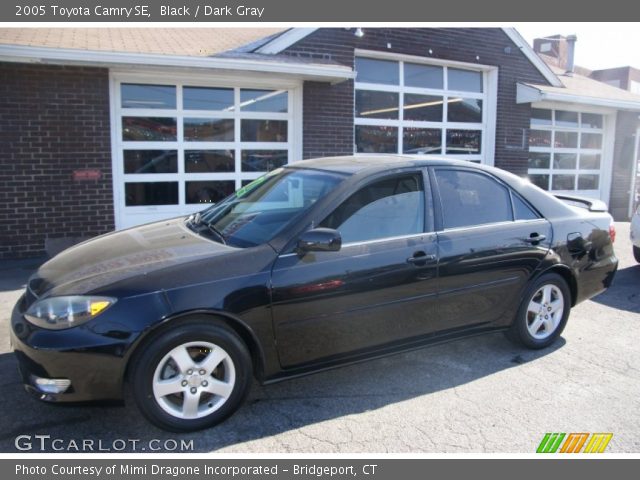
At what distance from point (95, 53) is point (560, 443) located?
6.79m

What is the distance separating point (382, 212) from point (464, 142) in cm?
805

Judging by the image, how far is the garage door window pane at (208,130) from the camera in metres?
8.27

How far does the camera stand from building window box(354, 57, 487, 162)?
386 inches

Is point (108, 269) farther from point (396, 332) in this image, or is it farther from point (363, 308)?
point (396, 332)

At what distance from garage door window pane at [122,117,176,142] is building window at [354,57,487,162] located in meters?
3.36

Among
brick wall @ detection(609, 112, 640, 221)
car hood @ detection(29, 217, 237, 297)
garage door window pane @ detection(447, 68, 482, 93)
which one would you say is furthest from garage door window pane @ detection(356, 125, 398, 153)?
brick wall @ detection(609, 112, 640, 221)

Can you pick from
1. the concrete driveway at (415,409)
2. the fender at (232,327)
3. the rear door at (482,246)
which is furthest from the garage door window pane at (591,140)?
the fender at (232,327)

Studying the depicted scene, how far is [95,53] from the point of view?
22.5ft

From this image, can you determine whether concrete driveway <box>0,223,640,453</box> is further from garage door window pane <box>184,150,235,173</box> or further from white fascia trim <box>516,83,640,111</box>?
white fascia trim <box>516,83,640,111</box>

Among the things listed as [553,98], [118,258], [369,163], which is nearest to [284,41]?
[369,163]

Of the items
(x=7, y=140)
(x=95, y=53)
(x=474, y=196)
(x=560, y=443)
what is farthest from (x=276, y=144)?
(x=560, y=443)

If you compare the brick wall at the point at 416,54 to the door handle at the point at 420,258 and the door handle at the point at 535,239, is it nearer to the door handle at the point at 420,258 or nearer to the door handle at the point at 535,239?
the door handle at the point at 535,239

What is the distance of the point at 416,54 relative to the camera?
395 inches

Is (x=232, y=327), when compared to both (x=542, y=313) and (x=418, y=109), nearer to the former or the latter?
(x=542, y=313)
